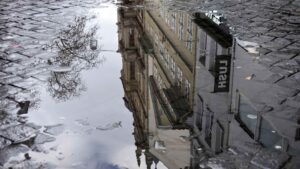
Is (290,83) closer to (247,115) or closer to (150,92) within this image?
(247,115)

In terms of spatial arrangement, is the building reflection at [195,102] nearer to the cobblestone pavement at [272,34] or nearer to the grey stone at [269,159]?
the grey stone at [269,159]

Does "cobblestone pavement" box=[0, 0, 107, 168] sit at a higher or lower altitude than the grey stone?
higher

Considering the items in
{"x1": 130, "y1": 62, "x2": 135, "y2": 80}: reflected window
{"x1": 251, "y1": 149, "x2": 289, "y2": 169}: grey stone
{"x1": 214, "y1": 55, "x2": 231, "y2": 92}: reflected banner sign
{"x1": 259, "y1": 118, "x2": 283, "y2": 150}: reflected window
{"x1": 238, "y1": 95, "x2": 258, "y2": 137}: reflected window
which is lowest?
{"x1": 251, "y1": 149, "x2": 289, "y2": 169}: grey stone

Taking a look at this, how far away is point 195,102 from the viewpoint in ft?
23.2

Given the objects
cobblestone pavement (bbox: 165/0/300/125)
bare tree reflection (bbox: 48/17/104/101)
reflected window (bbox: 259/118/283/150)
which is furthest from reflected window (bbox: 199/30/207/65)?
reflected window (bbox: 259/118/283/150)

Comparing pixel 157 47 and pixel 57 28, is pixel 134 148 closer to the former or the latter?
pixel 157 47

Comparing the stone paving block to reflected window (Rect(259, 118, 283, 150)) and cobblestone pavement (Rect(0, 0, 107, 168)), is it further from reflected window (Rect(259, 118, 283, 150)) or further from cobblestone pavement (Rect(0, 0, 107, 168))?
cobblestone pavement (Rect(0, 0, 107, 168))

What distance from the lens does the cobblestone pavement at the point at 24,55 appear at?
237 inches

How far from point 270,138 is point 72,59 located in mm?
4839

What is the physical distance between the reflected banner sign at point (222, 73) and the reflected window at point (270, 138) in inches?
58.0

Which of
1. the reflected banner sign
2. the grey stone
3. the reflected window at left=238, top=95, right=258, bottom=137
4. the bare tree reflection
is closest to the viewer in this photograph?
the grey stone

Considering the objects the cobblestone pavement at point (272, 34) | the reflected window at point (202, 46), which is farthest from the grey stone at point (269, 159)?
the reflected window at point (202, 46)

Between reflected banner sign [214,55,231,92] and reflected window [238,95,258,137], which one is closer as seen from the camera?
reflected window [238,95,258,137]

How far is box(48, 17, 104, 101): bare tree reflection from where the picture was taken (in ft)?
25.7
